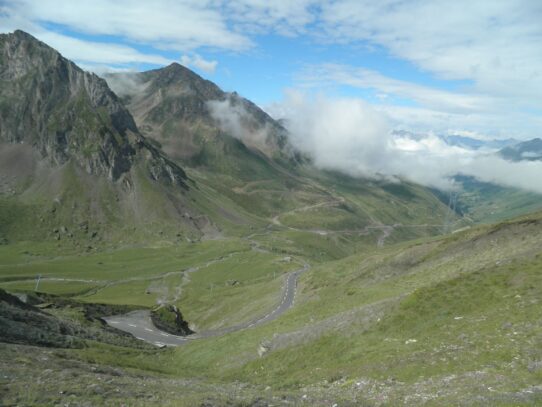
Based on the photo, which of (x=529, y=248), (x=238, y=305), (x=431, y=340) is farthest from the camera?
(x=238, y=305)

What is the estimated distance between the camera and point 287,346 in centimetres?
4841

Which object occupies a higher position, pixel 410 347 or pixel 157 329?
pixel 410 347

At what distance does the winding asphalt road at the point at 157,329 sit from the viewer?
273 ft

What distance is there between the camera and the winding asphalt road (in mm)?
83125

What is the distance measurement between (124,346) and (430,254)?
5567 cm

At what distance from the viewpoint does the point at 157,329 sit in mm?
92250

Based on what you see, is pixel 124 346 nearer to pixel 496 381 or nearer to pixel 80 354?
pixel 80 354

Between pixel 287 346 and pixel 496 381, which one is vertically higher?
pixel 496 381

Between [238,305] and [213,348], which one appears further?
[238,305]

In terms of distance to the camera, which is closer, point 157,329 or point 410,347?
point 410,347

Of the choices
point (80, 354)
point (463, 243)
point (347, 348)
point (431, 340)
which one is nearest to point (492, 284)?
point (431, 340)

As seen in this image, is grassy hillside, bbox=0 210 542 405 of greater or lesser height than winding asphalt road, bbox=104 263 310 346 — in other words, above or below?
above

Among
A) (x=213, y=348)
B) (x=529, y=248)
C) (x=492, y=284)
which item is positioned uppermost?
(x=529, y=248)

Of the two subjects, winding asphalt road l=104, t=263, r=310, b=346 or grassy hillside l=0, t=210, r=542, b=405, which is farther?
winding asphalt road l=104, t=263, r=310, b=346
